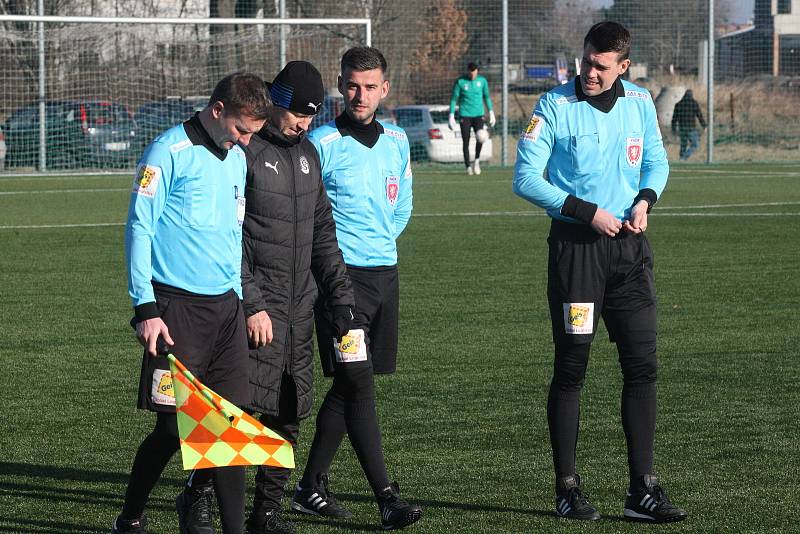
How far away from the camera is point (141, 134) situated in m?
25.9

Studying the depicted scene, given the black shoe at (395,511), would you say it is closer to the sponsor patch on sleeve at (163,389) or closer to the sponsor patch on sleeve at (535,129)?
the sponsor patch on sleeve at (163,389)

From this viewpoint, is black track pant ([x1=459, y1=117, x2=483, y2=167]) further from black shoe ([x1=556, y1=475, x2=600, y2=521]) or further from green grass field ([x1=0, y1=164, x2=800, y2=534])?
black shoe ([x1=556, y1=475, x2=600, y2=521])

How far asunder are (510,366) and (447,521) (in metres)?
3.16

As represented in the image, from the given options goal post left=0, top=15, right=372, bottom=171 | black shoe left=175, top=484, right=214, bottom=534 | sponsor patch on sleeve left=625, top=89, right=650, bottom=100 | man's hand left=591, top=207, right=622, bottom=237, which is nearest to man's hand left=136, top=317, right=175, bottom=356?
black shoe left=175, top=484, right=214, bottom=534

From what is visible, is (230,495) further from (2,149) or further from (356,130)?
(2,149)

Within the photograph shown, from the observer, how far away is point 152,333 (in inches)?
175

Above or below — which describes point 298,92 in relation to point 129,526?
above

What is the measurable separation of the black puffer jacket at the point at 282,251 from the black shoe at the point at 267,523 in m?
0.37

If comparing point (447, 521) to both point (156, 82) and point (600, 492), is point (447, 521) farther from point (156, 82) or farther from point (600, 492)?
point (156, 82)

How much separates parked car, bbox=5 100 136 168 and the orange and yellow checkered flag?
70.8ft

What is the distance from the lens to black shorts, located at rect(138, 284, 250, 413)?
458 centimetres

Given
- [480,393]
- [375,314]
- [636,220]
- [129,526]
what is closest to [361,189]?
[375,314]

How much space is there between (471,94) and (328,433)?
830 inches

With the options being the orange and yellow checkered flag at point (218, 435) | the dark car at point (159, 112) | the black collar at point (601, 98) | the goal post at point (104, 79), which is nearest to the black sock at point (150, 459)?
the orange and yellow checkered flag at point (218, 435)
